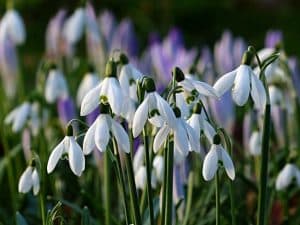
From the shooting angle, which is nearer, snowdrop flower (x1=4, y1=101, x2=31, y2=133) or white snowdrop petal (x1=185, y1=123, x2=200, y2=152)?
white snowdrop petal (x1=185, y1=123, x2=200, y2=152)

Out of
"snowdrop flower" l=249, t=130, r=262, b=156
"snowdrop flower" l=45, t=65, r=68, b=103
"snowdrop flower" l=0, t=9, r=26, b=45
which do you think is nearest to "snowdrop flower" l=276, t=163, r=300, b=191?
"snowdrop flower" l=249, t=130, r=262, b=156

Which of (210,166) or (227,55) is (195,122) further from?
(227,55)

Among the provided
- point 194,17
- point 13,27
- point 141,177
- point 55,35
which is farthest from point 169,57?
point 194,17

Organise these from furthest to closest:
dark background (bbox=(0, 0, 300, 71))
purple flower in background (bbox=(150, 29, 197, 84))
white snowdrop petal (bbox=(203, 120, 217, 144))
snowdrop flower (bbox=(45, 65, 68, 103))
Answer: dark background (bbox=(0, 0, 300, 71)) → purple flower in background (bbox=(150, 29, 197, 84)) → snowdrop flower (bbox=(45, 65, 68, 103)) → white snowdrop petal (bbox=(203, 120, 217, 144))

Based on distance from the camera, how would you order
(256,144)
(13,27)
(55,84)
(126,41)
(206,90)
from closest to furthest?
(206,90)
(256,144)
(55,84)
(13,27)
(126,41)

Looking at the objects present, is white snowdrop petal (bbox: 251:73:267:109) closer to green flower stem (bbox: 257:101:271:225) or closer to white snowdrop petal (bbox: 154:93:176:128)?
green flower stem (bbox: 257:101:271:225)

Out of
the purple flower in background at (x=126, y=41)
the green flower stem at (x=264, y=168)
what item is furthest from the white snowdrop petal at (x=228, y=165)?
the purple flower in background at (x=126, y=41)

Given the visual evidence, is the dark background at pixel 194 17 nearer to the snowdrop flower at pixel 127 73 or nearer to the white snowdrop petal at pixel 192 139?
the snowdrop flower at pixel 127 73
